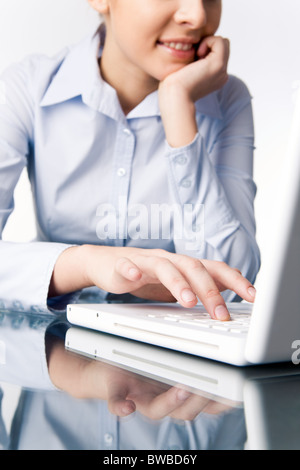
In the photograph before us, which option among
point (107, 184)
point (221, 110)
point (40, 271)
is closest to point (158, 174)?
point (107, 184)

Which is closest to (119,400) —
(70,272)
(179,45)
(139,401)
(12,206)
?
(139,401)

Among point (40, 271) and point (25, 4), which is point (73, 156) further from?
point (25, 4)

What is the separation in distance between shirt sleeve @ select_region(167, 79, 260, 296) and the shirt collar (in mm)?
128

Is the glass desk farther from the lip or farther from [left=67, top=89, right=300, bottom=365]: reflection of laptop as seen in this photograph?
the lip

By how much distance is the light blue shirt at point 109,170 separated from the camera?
121cm

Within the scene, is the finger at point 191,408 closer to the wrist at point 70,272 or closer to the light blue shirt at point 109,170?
the wrist at point 70,272

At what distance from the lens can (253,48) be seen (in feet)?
11.7

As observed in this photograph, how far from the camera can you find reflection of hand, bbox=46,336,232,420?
1.14ft

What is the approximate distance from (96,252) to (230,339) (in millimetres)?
408

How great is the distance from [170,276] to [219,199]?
24.6 inches

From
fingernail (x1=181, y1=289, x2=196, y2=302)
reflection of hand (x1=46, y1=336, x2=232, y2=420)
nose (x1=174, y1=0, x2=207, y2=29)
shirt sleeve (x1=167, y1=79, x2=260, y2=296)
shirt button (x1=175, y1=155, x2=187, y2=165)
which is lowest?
shirt sleeve (x1=167, y1=79, x2=260, y2=296)

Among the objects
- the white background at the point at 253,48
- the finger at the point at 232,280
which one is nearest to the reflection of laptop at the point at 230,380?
the finger at the point at 232,280

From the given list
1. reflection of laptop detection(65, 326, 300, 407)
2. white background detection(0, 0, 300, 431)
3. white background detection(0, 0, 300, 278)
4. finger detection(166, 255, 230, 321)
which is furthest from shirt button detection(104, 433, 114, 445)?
white background detection(0, 0, 300, 278)

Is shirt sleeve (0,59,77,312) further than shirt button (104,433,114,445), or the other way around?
shirt sleeve (0,59,77,312)
